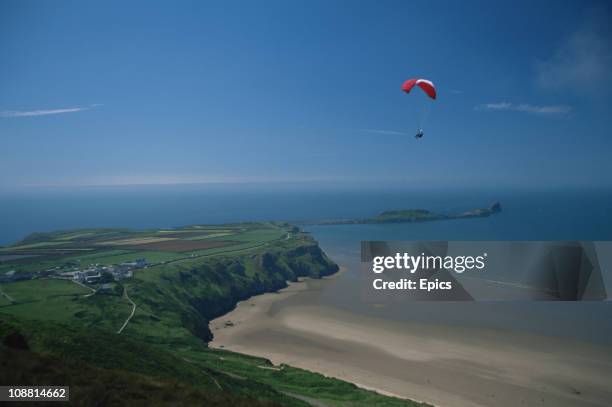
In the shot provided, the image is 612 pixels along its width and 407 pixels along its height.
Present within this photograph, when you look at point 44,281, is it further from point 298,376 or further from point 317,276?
point 317,276

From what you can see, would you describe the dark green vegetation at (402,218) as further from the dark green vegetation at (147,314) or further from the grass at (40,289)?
the grass at (40,289)

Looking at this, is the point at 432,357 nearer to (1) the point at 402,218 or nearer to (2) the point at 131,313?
(2) the point at 131,313

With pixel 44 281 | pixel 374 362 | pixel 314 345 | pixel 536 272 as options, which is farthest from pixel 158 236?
pixel 536 272

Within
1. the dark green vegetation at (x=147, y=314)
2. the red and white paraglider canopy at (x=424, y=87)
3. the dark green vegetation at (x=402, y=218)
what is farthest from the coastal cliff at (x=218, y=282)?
the dark green vegetation at (x=402, y=218)

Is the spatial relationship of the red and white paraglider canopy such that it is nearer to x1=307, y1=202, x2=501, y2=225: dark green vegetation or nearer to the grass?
the grass

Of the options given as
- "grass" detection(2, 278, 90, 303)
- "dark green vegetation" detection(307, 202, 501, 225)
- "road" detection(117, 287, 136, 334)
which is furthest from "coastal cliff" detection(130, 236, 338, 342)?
"dark green vegetation" detection(307, 202, 501, 225)

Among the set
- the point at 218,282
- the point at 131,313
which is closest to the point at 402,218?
the point at 218,282
